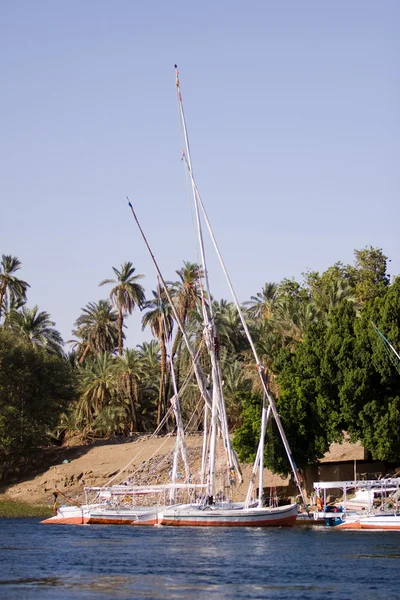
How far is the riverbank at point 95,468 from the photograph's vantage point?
8038 cm

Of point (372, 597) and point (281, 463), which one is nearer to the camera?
point (372, 597)

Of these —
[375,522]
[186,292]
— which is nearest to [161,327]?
[186,292]

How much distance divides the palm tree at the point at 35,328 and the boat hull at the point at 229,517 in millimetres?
37973

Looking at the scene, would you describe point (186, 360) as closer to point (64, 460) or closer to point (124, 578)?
point (64, 460)

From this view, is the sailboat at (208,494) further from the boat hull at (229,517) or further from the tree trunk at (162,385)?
the tree trunk at (162,385)

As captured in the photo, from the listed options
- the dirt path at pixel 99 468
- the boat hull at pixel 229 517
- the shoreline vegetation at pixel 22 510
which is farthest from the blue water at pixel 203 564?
the dirt path at pixel 99 468

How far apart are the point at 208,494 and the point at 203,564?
23.2 meters

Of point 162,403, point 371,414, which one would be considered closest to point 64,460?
point 162,403

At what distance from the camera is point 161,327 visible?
95.0m

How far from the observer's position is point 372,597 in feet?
110

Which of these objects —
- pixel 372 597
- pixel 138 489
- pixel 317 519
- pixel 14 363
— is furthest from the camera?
pixel 14 363

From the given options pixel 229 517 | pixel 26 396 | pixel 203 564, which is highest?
pixel 26 396

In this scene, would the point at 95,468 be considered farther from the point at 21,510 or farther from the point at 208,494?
the point at 208,494

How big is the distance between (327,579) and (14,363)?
51979 millimetres
